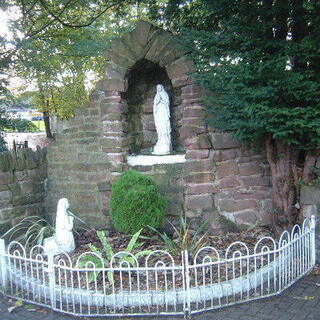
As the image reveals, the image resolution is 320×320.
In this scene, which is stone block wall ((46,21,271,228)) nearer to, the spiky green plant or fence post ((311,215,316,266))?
the spiky green plant

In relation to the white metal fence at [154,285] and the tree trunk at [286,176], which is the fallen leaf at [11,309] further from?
the tree trunk at [286,176]

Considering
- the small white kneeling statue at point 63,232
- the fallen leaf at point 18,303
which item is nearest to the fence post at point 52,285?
the fallen leaf at point 18,303

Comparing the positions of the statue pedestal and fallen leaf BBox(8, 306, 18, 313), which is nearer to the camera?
fallen leaf BBox(8, 306, 18, 313)

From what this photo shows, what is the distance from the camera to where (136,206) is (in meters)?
5.21

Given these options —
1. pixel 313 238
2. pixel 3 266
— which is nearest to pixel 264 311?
pixel 313 238

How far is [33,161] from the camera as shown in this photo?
6.91 m

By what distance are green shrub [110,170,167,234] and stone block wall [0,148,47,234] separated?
2134 mm

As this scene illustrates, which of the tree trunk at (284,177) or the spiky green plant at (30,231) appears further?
the spiky green plant at (30,231)

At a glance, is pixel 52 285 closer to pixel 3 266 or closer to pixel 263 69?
pixel 3 266

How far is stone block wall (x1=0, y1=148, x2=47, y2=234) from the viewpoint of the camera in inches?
248

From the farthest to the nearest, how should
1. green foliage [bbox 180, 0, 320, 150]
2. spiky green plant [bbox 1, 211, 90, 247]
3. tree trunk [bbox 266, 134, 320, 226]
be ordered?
spiky green plant [bbox 1, 211, 90, 247]
tree trunk [bbox 266, 134, 320, 226]
green foliage [bbox 180, 0, 320, 150]

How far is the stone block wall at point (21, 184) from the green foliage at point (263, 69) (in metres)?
3.51

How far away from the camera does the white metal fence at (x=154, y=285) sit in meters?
3.88

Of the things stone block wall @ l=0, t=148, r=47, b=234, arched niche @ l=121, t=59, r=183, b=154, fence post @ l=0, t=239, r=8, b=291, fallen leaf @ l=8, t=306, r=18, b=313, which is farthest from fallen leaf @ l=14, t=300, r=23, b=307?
arched niche @ l=121, t=59, r=183, b=154
